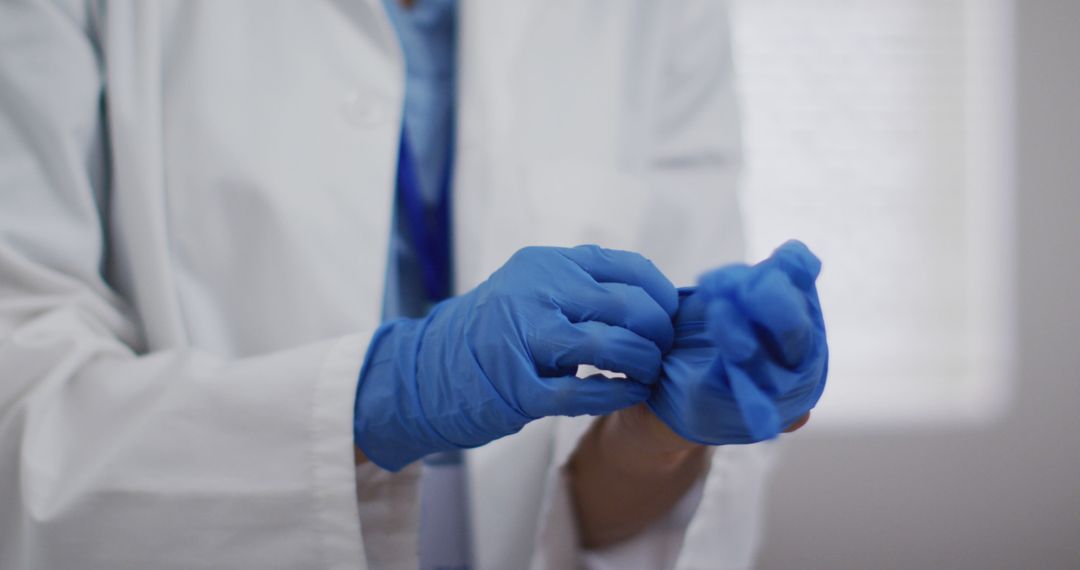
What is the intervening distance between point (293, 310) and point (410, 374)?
0.68ft

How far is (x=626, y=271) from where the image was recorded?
1.35ft

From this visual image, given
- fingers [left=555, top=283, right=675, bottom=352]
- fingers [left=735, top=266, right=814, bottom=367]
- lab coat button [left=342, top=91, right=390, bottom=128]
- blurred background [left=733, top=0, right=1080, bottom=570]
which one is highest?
lab coat button [left=342, top=91, right=390, bottom=128]

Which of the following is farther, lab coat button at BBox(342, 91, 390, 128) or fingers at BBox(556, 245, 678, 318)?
lab coat button at BBox(342, 91, 390, 128)

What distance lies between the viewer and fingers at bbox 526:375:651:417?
0.37m

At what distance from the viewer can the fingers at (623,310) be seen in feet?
1.26

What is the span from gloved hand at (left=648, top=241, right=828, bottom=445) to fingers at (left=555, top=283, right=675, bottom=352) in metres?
0.02

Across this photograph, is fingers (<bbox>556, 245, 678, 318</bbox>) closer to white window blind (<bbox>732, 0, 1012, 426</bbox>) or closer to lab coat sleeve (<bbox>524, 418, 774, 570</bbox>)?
lab coat sleeve (<bbox>524, 418, 774, 570</bbox>)

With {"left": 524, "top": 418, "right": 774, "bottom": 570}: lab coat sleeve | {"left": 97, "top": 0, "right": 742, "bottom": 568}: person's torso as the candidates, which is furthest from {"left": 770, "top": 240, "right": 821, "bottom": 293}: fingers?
{"left": 97, "top": 0, "right": 742, "bottom": 568}: person's torso

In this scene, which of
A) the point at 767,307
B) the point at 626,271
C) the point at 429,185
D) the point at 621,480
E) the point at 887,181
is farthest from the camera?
the point at 887,181

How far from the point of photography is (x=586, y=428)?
533mm

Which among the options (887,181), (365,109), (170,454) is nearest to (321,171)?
(365,109)

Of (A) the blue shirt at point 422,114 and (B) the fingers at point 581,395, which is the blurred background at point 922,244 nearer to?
(A) the blue shirt at point 422,114

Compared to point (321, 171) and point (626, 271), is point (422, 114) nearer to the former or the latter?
point (321, 171)

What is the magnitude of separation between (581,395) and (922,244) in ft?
4.06
